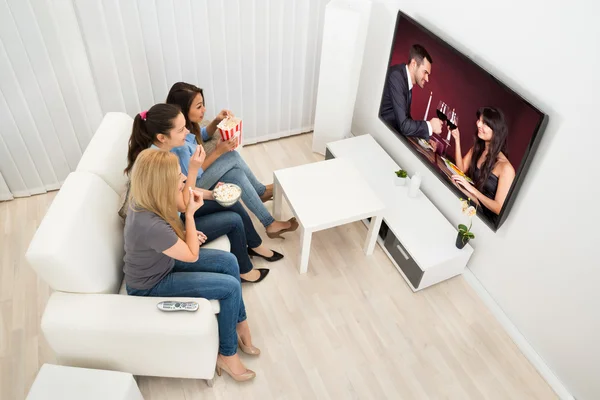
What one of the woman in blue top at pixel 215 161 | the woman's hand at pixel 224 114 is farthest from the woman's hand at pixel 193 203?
the woman's hand at pixel 224 114

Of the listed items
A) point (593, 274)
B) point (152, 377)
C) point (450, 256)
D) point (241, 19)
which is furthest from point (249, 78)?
point (593, 274)

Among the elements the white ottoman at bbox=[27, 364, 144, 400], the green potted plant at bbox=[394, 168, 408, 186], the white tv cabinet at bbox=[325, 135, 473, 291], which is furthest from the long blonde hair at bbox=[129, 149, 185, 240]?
the green potted plant at bbox=[394, 168, 408, 186]

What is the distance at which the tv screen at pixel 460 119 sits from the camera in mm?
2521

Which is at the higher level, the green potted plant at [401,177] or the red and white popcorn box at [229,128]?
the red and white popcorn box at [229,128]

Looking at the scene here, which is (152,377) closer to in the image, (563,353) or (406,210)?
(406,210)

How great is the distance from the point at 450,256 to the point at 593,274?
84 centimetres

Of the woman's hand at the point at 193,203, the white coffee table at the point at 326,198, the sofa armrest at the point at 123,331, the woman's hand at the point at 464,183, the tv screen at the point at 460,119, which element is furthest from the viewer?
the white coffee table at the point at 326,198

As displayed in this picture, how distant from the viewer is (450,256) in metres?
3.07

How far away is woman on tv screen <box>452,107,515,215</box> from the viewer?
2602 mm

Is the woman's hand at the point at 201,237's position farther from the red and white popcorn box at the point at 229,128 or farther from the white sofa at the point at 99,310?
the red and white popcorn box at the point at 229,128

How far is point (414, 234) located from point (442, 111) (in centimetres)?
81

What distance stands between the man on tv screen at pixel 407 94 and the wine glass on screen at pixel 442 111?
35 millimetres

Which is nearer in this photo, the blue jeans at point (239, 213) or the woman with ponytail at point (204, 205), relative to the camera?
the woman with ponytail at point (204, 205)

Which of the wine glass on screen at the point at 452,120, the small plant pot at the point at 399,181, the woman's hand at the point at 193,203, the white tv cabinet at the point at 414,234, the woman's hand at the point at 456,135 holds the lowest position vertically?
the white tv cabinet at the point at 414,234
